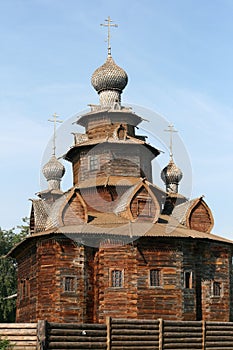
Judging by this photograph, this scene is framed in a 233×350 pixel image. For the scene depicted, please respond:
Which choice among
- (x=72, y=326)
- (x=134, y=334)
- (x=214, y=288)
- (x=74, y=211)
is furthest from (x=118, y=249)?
(x=72, y=326)

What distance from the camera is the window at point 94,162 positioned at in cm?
3175

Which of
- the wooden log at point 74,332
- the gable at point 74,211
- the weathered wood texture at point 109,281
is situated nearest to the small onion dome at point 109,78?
the gable at point 74,211

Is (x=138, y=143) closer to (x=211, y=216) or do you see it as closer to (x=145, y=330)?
(x=211, y=216)

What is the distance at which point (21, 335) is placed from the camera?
702 inches

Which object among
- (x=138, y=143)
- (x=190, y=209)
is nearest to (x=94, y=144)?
(x=138, y=143)

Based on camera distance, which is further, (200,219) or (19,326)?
(200,219)

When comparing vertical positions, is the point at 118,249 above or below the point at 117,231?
below

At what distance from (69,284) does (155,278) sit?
3760mm

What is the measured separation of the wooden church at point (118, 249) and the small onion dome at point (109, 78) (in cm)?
Answer: 171

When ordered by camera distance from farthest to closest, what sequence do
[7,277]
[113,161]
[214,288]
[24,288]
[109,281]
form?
[7,277] → [113,161] → [24,288] → [214,288] → [109,281]

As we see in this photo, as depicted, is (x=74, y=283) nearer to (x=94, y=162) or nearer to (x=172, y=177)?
(x=94, y=162)

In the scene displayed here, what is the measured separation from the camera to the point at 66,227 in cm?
2698

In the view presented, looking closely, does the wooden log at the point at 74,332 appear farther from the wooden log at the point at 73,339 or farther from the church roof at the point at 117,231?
the church roof at the point at 117,231

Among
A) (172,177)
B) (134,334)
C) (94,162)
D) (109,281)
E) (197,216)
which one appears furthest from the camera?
(172,177)
